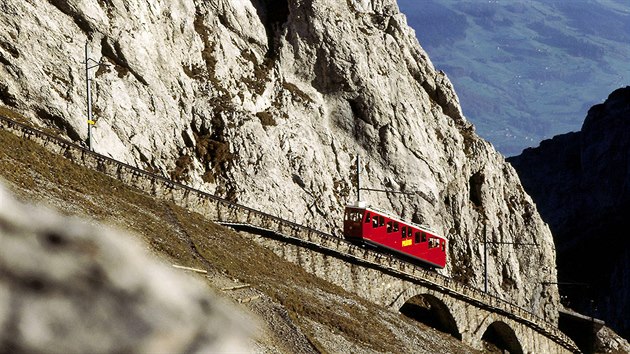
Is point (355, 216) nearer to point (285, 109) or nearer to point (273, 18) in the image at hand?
point (285, 109)

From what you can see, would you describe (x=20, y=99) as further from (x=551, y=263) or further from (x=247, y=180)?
(x=551, y=263)

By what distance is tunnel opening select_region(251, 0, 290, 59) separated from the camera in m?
77.3

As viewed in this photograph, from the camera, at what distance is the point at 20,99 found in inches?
2064

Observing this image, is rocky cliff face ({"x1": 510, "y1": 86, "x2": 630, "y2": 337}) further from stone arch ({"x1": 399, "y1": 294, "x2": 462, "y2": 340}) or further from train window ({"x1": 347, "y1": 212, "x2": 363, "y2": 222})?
train window ({"x1": 347, "y1": 212, "x2": 363, "y2": 222})

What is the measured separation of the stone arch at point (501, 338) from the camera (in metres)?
73.1

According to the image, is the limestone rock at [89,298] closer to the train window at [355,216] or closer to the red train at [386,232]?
the red train at [386,232]

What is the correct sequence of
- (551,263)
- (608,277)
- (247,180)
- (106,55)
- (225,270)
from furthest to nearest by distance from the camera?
(608,277)
(551,263)
(247,180)
(106,55)
(225,270)

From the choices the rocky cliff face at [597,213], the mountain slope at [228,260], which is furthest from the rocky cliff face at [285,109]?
the rocky cliff face at [597,213]

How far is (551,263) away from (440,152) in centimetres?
2185

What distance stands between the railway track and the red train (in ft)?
3.84

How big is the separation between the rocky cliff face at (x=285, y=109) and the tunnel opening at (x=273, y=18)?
132 mm

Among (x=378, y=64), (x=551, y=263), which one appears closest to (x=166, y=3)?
(x=378, y=64)

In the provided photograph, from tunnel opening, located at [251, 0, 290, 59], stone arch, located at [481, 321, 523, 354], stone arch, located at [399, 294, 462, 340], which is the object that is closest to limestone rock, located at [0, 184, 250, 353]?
stone arch, located at [399, 294, 462, 340]

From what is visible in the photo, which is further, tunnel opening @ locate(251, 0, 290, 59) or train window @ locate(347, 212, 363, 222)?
tunnel opening @ locate(251, 0, 290, 59)
